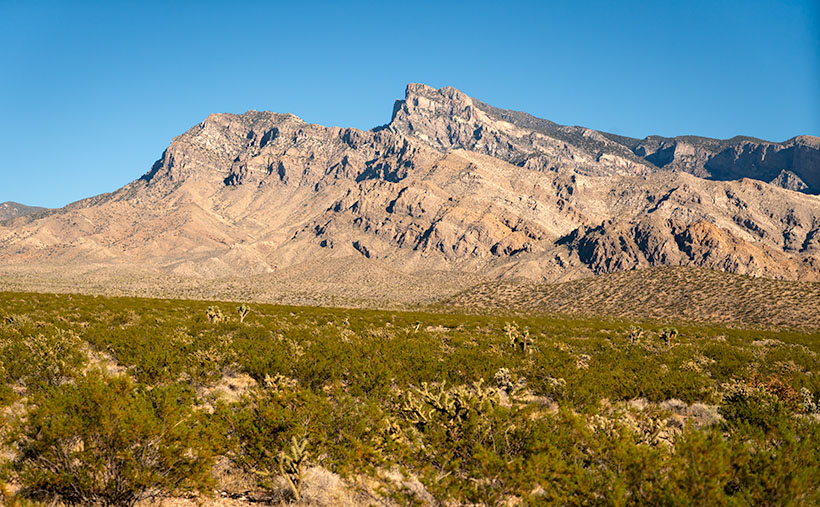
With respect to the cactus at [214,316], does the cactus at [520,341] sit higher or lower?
lower

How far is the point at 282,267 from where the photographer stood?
6781 inches

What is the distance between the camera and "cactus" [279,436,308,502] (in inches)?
380

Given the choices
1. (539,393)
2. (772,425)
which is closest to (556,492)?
(772,425)

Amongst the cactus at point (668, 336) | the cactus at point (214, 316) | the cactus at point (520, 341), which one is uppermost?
the cactus at point (214, 316)

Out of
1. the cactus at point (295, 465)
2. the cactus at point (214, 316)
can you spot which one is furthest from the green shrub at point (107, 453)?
the cactus at point (214, 316)

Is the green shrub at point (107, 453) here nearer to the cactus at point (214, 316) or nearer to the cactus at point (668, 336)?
the cactus at point (214, 316)

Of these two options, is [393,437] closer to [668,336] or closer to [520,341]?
[520,341]

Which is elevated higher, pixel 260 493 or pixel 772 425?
pixel 772 425

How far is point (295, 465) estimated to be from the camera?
32.6ft

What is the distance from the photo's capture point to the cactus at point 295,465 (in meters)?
9.66

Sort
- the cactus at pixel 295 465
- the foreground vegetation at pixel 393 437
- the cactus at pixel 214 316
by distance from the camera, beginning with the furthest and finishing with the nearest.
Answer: the cactus at pixel 214 316 < the cactus at pixel 295 465 < the foreground vegetation at pixel 393 437

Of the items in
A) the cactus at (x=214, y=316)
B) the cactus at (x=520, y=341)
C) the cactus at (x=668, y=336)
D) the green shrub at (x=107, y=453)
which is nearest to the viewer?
the green shrub at (x=107, y=453)

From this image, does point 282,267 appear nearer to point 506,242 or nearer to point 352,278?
point 352,278

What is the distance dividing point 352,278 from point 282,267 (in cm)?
4232
